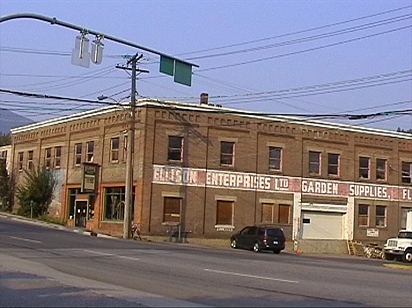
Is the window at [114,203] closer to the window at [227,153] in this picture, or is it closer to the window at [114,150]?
the window at [114,150]

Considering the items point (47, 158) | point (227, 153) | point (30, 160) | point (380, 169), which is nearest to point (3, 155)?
point (30, 160)

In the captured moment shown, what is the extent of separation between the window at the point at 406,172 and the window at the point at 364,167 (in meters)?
3.87

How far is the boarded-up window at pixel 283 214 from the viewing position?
52969 mm

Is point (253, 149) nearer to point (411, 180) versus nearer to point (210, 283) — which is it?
point (411, 180)

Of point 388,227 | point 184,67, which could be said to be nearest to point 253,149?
point 388,227

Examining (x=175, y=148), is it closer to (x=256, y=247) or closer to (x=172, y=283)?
(x=256, y=247)

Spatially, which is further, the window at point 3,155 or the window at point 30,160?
the window at point 3,155

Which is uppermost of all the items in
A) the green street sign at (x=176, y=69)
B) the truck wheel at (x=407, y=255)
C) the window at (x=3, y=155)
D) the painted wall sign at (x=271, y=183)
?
the window at (x=3, y=155)

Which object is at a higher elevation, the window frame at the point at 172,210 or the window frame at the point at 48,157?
the window frame at the point at 48,157

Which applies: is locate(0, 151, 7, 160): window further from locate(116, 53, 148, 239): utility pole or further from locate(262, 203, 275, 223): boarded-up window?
locate(262, 203, 275, 223): boarded-up window

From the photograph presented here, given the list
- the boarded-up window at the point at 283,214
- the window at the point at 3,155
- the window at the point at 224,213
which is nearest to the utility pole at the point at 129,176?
the window at the point at 224,213

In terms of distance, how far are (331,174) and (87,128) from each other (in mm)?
18004

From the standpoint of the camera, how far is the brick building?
48625mm

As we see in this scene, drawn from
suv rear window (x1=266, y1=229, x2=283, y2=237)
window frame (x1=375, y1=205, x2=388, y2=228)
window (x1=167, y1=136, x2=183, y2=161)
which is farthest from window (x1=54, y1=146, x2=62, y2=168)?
window frame (x1=375, y1=205, x2=388, y2=228)
